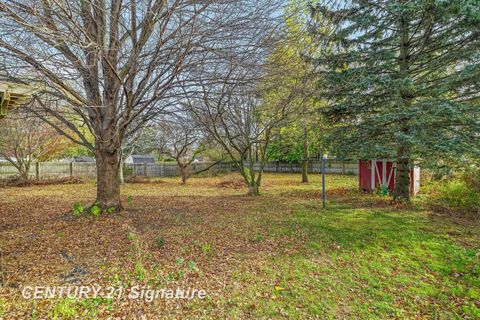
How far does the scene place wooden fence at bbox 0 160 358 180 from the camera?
13.5 meters

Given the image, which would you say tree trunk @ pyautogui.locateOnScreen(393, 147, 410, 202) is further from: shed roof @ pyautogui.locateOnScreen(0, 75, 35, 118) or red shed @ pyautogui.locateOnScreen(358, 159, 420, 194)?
shed roof @ pyautogui.locateOnScreen(0, 75, 35, 118)

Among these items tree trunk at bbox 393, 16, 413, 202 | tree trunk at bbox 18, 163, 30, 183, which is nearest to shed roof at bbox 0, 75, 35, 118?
tree trunk at bbox 393, 16, 413, 202

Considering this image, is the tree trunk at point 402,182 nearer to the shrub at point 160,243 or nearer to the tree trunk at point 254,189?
the tree trunk at point 254,189

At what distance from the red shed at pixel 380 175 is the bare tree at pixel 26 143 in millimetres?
13901

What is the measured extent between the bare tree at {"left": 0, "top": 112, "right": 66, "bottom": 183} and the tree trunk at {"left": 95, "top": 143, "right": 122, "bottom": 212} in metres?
8.26

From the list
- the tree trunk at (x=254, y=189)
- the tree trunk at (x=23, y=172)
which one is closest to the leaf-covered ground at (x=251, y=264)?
the tree trunk at (x=254, y=189)

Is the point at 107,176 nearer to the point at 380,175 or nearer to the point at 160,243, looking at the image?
the point at 160,243

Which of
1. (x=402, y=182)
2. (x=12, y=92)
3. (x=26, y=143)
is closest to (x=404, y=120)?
(x=402, y=182)

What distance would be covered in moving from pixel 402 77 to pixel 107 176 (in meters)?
7.25

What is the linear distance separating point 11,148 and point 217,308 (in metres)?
14.5

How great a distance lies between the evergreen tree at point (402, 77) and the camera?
16.1 ft

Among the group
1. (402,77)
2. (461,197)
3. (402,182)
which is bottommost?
(461,197)

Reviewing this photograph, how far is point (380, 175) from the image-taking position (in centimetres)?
857

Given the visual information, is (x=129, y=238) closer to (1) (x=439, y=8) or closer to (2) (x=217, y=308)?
(2) (x=217, y=308)
